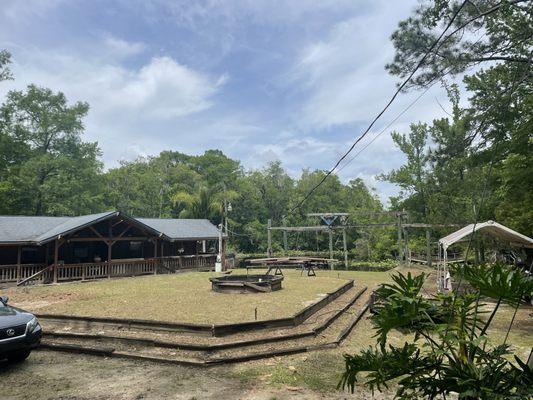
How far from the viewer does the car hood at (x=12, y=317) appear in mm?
6902

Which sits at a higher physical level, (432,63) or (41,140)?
(41,140)

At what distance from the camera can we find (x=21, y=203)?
1433 inches

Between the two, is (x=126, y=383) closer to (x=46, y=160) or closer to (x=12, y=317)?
(x=12, y=317)

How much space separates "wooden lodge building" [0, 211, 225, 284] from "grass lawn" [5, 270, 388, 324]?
2.88m

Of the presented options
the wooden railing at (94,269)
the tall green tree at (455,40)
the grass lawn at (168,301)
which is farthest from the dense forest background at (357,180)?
the wooden railing at (94,269)

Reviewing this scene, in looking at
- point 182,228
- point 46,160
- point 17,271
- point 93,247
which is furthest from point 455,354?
point 46,160

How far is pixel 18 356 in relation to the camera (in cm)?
724

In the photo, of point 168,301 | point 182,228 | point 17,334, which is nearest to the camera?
point 17,334

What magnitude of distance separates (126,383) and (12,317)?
287 cm

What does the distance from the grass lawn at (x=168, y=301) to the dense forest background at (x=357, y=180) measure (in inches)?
277

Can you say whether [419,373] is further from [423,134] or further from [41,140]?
[41,140]

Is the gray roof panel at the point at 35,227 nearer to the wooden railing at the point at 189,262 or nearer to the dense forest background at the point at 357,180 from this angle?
the wooden railing at the point at 189,262

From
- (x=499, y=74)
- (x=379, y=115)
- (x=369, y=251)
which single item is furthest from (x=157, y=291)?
(x=369, y=251)

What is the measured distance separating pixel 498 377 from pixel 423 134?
33494mm
